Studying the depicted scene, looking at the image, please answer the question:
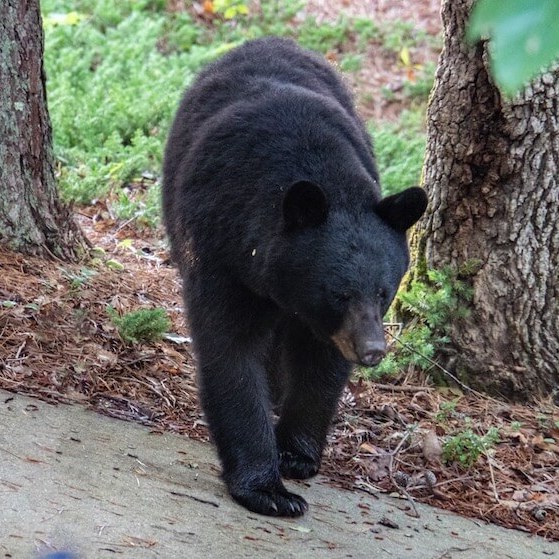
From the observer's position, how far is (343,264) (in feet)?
14.0

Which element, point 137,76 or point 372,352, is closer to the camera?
point 372,352

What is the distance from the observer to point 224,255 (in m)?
4.54

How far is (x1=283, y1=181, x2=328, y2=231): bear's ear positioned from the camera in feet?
13.6

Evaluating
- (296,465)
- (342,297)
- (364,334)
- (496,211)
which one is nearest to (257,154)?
(342,297)

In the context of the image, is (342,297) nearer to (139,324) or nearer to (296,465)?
(296,465)

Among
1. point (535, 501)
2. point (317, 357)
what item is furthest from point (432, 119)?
point (535, 501)

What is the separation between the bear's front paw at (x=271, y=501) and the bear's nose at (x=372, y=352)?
0.79 metres

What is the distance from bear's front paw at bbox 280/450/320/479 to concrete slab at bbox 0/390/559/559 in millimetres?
72

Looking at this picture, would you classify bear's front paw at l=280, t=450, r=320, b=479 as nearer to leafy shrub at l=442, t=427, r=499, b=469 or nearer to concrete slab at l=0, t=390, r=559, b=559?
concrete slab at l=0, t=390, r=559, b=559

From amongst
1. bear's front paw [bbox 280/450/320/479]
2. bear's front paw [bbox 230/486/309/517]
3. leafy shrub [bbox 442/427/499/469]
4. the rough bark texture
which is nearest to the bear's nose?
bear's front paw [bbox 230/486/309/517]

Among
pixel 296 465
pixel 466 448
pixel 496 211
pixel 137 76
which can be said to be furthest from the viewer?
pixel 137 76

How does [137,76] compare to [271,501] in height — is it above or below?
above

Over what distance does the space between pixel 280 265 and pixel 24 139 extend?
2.52m

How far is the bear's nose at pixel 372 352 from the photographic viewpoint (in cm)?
414
